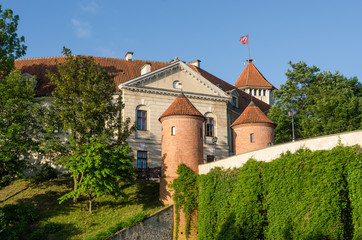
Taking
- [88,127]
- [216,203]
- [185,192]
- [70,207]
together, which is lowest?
[70,207]

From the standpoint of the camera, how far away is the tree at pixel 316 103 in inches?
1492

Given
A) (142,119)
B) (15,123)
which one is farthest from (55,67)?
(15,123)

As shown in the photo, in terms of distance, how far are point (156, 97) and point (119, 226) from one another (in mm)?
15687

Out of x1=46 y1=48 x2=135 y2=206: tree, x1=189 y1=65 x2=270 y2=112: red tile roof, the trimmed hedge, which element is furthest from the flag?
the trimmed hedge

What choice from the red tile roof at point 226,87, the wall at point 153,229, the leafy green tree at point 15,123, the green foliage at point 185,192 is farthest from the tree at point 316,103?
the leafy green tree at point 15,123

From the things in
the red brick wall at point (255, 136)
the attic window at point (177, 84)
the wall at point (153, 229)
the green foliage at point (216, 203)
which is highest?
the attic window at point (177, 84)

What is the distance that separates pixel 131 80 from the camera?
1487 inches

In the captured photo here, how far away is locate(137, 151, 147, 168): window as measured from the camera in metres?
37.2

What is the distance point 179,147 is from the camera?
29.7 m

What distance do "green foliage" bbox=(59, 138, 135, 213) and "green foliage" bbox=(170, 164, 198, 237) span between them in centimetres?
351

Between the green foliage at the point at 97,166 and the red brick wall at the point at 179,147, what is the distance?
2.78 metres

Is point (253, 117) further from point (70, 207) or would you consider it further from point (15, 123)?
point (15, 123)

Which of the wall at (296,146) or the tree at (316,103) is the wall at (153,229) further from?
the tree at (316,103)

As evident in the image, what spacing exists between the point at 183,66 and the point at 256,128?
1121 centimetres
